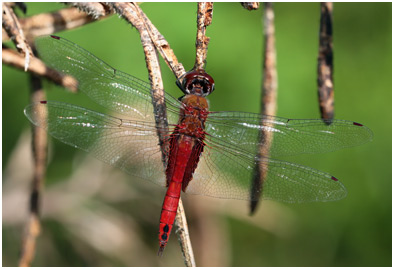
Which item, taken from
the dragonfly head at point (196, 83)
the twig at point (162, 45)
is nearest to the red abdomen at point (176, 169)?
the dragonfly head at point (196, 83)

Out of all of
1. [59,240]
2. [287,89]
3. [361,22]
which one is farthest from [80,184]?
[361,22]

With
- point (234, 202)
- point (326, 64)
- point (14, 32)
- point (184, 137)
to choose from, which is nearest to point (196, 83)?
point (184, 137)

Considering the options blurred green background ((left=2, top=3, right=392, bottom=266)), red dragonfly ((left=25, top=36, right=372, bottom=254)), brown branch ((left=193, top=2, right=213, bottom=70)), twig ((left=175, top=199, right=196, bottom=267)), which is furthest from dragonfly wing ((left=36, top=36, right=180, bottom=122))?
blurred green background ((left=2, top=3, right=392, bottom=266))

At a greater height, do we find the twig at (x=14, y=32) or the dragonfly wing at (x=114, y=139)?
the twig at (x=14, y=32)

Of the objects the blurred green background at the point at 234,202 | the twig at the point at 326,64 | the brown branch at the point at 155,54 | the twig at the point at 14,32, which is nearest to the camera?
the brown branch at the point at 155,54

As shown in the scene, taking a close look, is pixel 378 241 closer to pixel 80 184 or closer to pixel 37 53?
pixel 80 184

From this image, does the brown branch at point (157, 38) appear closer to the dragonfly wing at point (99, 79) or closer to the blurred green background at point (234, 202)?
the dragonfly wing at point (99, 79)

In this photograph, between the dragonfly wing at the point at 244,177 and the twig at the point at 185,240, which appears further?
the dragonfly wing at the point at 244,177
